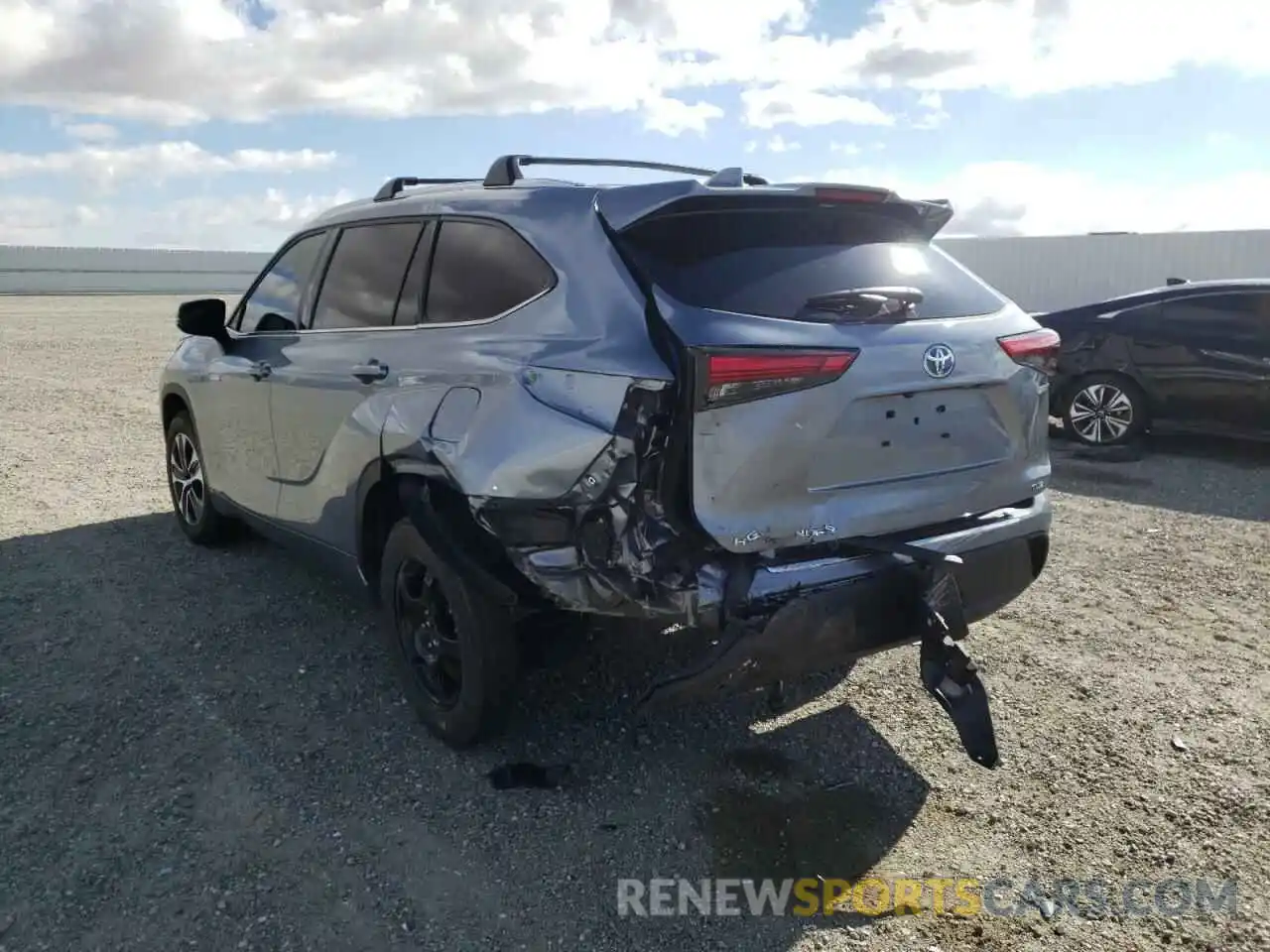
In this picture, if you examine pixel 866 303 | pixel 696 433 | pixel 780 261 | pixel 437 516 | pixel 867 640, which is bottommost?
pixel 867 640

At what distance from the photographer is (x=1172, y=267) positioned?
19672 mm

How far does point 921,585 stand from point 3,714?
346cm

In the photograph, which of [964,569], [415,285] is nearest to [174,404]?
[415,285]

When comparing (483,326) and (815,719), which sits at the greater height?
(483,326)

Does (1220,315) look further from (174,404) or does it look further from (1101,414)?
(174,404)

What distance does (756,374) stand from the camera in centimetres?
289

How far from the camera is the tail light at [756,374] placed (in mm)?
2865

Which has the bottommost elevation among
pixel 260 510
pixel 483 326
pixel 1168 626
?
pixel 1168 626

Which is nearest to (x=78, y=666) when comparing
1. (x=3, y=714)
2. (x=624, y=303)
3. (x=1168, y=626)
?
(x=3, y=714)

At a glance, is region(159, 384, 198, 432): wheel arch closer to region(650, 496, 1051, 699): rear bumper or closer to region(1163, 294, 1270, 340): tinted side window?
region(650, 496, 1051, 699): rear bumper

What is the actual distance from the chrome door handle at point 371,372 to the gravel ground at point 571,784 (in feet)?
4.13

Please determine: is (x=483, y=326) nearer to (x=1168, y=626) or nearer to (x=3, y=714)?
(x=3, y=714)

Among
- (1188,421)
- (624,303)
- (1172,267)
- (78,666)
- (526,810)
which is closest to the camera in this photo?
(624,303)

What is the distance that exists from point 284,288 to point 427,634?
82.6 inches
